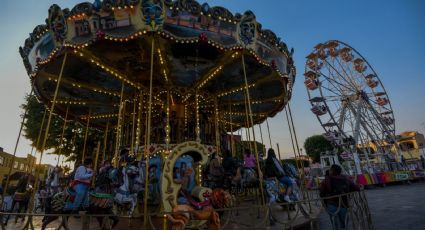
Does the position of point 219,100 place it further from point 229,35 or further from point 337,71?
point 337,71

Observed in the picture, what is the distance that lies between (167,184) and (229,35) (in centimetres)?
440

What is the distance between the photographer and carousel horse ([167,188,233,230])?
3539mm

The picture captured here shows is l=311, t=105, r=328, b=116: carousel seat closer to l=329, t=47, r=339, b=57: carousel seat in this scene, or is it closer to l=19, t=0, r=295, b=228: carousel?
l=329, t=47, r=339, b=57: carousel seat

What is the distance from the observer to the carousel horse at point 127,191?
210 inches

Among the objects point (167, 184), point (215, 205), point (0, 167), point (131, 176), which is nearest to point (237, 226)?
point (215, 205)

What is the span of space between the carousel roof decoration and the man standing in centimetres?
336

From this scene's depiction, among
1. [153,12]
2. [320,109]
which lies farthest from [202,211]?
[320,109]

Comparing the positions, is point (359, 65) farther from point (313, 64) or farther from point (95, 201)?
point (95, 201)

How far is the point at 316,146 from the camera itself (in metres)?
47.2

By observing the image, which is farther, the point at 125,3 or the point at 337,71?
the point at 337,71

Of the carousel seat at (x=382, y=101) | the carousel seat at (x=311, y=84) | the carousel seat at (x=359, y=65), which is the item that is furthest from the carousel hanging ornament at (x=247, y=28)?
the carousel seat at (x=382, y=101)

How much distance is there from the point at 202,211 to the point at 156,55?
19.2 feet

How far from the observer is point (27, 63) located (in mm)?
8008

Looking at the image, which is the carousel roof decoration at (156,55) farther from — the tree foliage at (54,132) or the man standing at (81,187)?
the tree foliage at (54,132)
